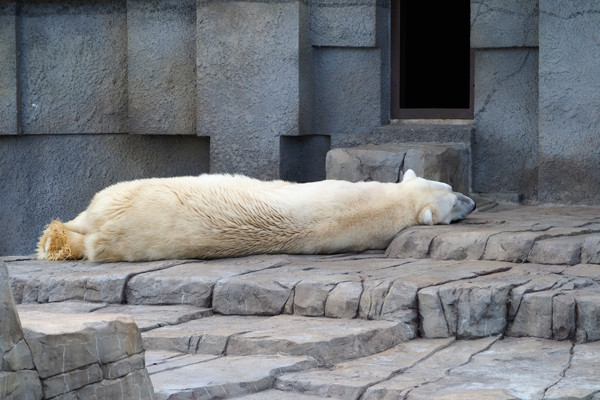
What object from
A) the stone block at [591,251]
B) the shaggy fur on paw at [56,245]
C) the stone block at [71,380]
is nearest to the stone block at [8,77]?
the shaggy fur on paw at [56,245]

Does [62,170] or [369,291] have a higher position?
[62,170]

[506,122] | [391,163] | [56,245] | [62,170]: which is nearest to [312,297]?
[56,245]

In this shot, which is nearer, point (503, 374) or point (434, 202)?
point (503, 374)

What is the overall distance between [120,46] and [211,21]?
1132 millimetres

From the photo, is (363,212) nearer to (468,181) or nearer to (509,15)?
(468,181)

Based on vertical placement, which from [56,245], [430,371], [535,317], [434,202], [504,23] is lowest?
[430,371]

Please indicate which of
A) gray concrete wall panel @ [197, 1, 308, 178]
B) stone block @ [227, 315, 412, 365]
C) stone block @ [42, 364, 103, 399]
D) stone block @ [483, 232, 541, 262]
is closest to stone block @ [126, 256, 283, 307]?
stone block @ [227, 315, 412, 365]

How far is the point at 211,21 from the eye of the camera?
25.3ft

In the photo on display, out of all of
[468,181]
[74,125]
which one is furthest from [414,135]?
[74,125]

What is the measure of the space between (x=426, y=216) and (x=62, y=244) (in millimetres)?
2102

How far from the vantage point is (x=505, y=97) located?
24.1 feet

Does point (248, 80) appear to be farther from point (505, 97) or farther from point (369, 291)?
point (369, 291)

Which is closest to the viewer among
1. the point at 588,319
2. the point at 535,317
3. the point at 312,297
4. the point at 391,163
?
the point at 588,319

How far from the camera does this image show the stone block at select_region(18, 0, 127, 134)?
27.8 feet
